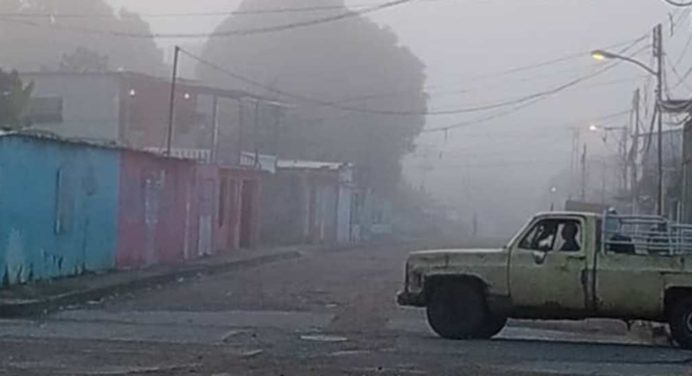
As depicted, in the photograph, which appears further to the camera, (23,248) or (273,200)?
(273,200)

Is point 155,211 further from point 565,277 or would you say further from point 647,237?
point 647,237

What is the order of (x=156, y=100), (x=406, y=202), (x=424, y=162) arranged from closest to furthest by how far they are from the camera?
(x=156, y=100) → (x=406, y=202) → (x=424, y=162)

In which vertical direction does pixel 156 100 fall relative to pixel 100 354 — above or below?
above

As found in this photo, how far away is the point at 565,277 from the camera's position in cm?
1972

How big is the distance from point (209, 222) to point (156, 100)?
52.7 feet

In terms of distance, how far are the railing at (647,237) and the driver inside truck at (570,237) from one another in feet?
1.29

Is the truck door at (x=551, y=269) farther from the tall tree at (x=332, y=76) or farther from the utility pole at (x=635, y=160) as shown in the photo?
the tall tree at (x=332, y=76)

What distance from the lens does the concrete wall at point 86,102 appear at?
5656 centimetres

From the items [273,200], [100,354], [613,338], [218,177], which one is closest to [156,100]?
[273,200]

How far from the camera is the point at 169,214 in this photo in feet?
128

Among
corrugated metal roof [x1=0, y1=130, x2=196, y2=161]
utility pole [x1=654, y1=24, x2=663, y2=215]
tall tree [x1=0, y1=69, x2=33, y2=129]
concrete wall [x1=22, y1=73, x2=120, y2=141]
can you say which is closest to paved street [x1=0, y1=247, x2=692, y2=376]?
corrugated metal roof [x1=0, y1=130, x2=196, y2=161]

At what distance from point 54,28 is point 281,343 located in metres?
66.9

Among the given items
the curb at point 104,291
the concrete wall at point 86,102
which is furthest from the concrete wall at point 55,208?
the concrete wall at point 86,102

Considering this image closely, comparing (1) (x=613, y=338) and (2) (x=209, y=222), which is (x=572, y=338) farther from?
(2) (x=209, y=222)
